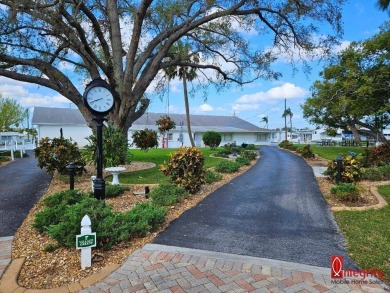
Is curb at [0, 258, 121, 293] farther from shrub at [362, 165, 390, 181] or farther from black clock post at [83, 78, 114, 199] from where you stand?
shrub at [362, 165, 390, 181]

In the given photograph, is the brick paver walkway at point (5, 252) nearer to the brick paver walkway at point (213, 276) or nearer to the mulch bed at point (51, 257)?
the mulch bed at point (51, 257)

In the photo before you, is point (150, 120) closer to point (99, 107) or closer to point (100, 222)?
point (99, 107)

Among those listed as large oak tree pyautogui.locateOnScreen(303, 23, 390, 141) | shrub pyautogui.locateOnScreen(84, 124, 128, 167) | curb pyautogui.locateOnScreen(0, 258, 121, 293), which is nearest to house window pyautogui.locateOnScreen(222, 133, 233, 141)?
large oak tree pyautogui.locateOnScreen(303, 23, 390, 141)

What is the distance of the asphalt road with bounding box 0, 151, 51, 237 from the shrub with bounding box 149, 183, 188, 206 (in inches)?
105

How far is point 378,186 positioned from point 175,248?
7.02 meters

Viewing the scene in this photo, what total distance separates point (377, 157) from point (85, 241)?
39.3 feet

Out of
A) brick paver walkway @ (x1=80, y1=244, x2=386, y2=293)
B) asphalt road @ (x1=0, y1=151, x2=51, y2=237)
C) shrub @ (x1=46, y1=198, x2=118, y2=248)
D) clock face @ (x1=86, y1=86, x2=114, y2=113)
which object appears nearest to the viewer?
brick paver walkway @ (x1=80, y1=244, x2=386, y2=293)

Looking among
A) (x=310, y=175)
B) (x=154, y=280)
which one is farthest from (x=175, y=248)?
(x=310, y=175)

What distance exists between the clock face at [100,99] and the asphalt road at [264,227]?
2795 millimetres

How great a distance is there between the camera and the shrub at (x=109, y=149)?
9906 millimetres

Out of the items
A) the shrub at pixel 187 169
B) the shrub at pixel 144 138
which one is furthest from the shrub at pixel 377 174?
the shrub at pixel 144 138

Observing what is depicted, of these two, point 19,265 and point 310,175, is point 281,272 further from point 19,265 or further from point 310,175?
point 310,175

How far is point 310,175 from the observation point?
35.0 feet

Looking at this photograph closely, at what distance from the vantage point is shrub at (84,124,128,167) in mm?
9906
